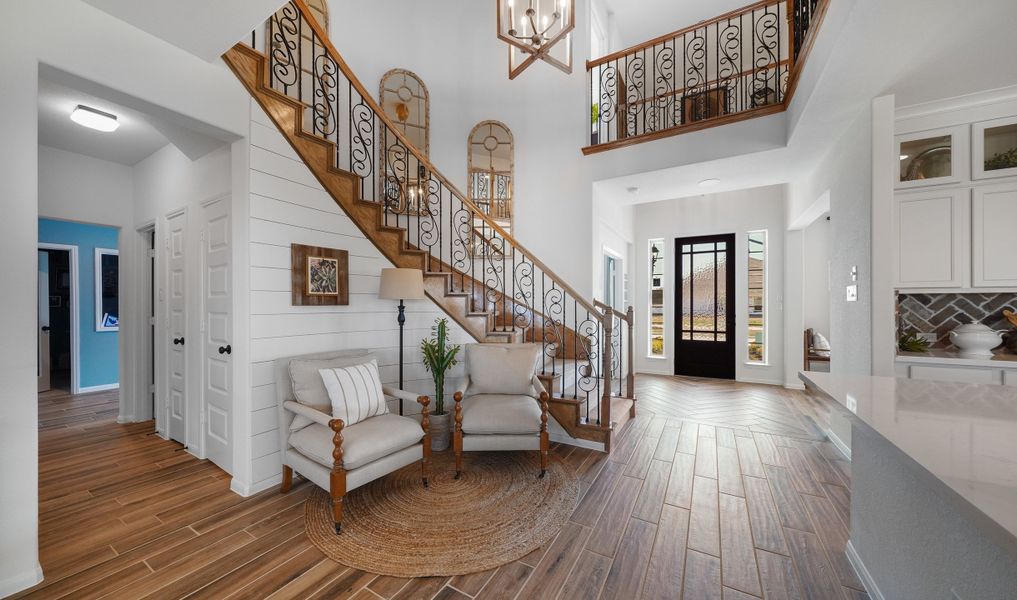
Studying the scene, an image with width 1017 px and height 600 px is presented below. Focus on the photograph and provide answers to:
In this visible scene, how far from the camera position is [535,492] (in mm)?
2801

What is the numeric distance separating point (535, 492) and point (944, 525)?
6.69 feet

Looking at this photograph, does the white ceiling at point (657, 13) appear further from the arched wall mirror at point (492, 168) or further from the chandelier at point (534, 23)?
the chandelier at point (534, 23)

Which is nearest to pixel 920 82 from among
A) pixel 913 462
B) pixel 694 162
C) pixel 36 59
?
pixel 694 162

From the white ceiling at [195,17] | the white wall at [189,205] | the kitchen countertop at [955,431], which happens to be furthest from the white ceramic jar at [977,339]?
the white wall at [189,205]

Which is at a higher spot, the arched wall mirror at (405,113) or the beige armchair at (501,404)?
the arched wall mirror at (405,113)

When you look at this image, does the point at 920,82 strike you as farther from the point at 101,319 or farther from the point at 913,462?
the point at 101,319

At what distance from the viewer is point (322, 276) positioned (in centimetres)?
320

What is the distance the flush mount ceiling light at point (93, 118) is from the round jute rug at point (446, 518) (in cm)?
335

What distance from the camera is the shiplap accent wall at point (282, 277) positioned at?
2803 mm

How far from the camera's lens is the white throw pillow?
136 inches

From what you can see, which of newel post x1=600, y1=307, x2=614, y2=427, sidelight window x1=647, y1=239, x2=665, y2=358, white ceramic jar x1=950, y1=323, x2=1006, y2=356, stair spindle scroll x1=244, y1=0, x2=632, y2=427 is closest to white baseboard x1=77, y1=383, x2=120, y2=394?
stair spindle scroll x1=244, y1=0, x2=632, y2=427

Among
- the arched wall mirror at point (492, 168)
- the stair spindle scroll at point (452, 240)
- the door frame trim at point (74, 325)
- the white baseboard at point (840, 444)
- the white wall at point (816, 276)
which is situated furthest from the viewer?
the white wall at point (816, 276)

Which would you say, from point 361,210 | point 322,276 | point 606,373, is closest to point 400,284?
point 322,276

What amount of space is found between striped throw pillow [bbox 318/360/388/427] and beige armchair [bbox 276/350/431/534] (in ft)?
0.22
